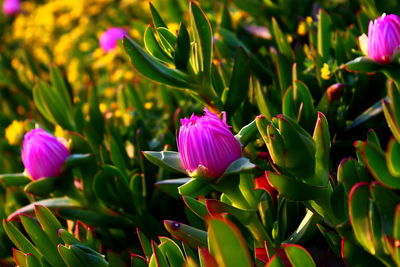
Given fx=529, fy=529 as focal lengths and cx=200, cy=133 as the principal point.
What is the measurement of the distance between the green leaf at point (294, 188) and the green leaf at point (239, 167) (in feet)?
0.09

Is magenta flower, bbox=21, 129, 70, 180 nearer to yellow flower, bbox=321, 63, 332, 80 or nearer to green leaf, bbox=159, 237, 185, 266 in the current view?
green leaf, bbox=159, 237, 185, 266

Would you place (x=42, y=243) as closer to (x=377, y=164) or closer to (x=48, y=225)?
(x=48, y=225)

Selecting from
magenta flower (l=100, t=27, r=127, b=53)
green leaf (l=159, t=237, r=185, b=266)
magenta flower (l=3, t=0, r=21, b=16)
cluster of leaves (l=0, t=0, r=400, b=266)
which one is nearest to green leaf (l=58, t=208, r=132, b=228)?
cluster of leaves (l=0, t=0, r=400, b=266)

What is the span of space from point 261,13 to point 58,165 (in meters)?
0.67

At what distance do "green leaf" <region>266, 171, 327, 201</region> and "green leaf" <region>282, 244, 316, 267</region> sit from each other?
9cm

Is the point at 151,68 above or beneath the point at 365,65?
above

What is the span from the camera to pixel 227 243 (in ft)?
1.75

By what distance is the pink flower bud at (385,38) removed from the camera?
811mm

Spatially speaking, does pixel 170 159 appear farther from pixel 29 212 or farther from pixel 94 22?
pixel 94 22

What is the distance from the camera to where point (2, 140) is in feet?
4.63

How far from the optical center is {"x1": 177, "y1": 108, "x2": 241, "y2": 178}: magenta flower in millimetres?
699

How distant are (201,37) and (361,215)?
0.44 meters

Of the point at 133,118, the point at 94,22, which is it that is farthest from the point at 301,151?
the point at 94,22

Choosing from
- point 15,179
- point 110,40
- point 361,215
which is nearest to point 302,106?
point 361,215
